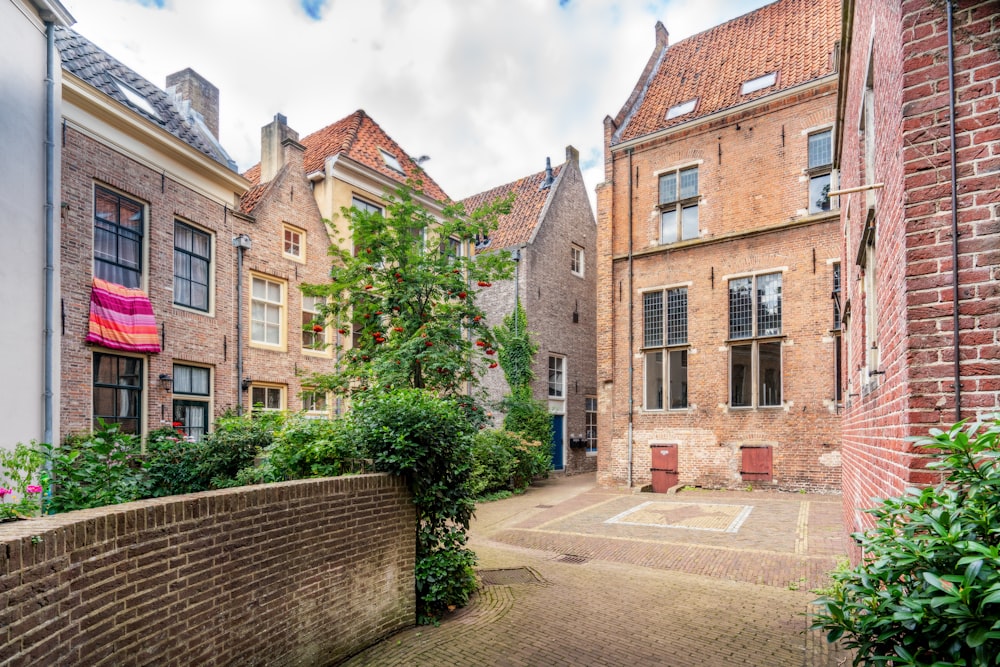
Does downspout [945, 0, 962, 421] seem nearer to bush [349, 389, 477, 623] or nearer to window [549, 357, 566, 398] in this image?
bush [349, 389, 477, 623]

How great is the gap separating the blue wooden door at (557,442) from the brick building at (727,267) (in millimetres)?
4861

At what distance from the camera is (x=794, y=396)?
14992 mm

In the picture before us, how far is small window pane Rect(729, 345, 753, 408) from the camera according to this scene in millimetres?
15836

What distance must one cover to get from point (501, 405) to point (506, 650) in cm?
434

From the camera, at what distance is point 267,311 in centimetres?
1499

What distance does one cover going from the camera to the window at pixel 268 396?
14594mm

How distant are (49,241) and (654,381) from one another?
48.3 feet

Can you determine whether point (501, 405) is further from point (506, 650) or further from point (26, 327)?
point (26, 327)

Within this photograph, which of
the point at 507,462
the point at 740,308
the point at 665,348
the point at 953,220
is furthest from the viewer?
the point at 665,348

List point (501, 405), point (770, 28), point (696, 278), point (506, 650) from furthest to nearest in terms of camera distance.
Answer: point (770, 28)
point (696, 278)
point (501, 405)
point (506, 650)

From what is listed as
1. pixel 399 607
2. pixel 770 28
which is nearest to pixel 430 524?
pixel 399 607

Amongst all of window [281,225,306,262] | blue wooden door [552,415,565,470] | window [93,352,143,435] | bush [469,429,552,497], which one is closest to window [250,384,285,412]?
window [93,352,143,435]

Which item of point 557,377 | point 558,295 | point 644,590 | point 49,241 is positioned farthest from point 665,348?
point 49,241

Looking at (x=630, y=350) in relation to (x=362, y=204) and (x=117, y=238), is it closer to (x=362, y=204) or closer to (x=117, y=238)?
(x=362, y=204)
